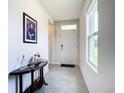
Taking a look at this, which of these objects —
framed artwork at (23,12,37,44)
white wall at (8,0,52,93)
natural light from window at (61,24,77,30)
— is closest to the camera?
white wall at (8,0,52,93)

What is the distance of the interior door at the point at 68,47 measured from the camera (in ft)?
19.2

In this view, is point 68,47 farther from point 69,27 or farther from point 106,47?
point 106,47

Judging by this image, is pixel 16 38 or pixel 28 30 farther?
pixel 28 30

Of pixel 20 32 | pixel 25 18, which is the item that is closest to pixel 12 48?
pixel 20 32

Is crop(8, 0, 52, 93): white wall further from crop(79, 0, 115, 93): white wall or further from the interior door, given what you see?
the interior door

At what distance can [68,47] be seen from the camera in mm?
5945

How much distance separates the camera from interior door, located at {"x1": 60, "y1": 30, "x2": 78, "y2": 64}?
586cm

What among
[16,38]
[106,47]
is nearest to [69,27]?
[16,38]

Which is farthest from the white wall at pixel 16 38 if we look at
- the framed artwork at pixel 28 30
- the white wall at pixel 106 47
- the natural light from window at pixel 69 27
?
the natural light from window at pixel 69 27

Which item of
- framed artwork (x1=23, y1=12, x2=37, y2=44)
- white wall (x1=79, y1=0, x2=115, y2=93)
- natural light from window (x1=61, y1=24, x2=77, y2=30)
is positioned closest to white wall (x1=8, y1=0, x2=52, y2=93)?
framed artwork (x1=23, y1=12, x2=37, y2=44)

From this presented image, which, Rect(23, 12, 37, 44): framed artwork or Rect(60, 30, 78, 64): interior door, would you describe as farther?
Rect(60, 30, 78, 64): interior door
